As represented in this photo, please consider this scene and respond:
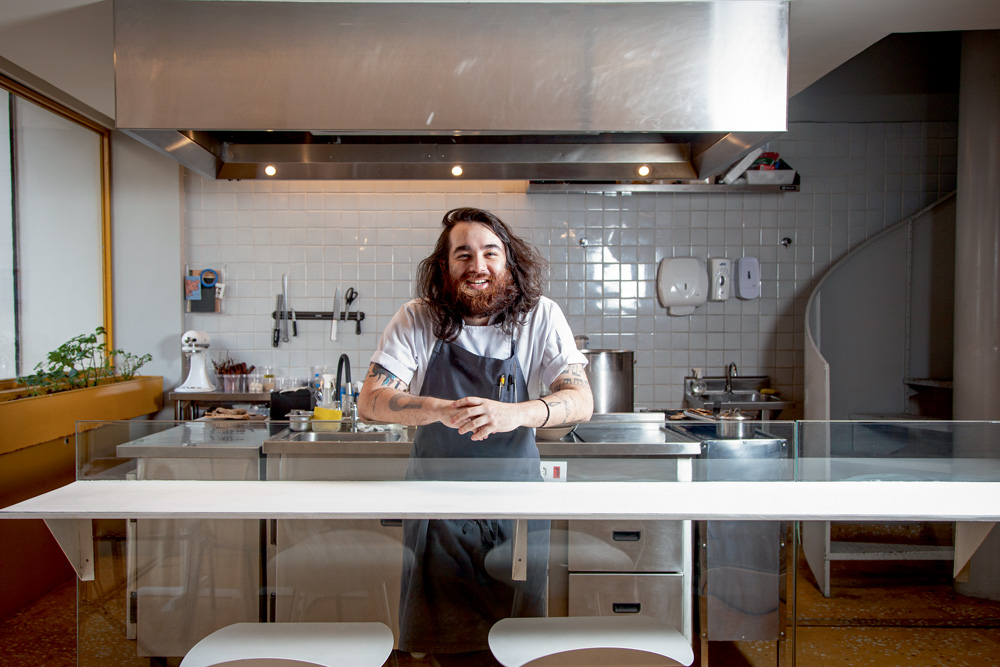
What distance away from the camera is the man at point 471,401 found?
1371mm

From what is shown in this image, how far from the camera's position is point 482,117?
212cm

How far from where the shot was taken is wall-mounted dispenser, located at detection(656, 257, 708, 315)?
3633 millimetres

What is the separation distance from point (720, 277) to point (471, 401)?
2.74m

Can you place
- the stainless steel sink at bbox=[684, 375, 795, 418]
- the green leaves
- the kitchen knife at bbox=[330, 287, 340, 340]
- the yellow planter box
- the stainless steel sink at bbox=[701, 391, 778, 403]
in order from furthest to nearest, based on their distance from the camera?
the kitchen knife at bbox=[330, 287, 340, 340] < the stainless steel sink at bbox=[701, 391, 778, 403] < the stainless steel sink at bbox=[684, 375, 795, 418] < the green leaves < the yellow planter box

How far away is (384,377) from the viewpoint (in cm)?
157

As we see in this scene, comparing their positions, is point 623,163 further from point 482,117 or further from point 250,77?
point 250,77

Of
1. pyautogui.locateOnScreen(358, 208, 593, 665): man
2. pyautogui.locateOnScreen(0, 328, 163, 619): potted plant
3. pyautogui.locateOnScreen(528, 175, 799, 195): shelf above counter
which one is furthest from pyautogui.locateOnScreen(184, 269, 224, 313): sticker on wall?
pyautogui.locateOnScreen(358, 208, 593, 665): man

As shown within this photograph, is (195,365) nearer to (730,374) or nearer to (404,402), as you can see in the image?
(404,402)

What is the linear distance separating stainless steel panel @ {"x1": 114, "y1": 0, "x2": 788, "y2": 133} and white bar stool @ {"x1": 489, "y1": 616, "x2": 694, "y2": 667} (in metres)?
1.52

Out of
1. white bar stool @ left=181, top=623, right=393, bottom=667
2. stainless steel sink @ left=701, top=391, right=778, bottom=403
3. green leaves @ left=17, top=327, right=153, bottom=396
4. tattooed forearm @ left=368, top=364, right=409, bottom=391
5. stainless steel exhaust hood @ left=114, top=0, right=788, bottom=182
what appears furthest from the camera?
stainless steel sink @ left=701, top=391, right=778, bottom=403

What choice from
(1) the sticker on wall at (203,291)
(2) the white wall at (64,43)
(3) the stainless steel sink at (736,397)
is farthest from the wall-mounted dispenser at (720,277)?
(2) the white wall at (64,43)

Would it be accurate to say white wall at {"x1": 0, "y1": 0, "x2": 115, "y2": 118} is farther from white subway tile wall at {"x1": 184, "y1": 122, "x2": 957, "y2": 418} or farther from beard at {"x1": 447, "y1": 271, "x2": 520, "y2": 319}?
beard at {"x1": 447, "y1": 271, "x2": 520, "y2": 319}

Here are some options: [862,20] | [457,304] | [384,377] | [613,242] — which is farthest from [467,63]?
[613,242]

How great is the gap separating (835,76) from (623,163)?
2225 millimetres
